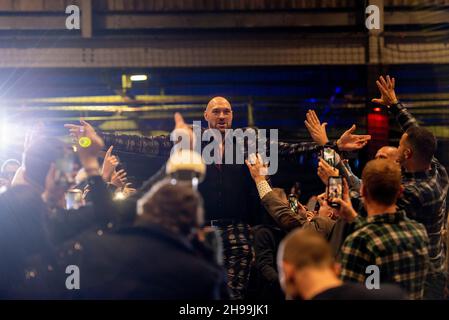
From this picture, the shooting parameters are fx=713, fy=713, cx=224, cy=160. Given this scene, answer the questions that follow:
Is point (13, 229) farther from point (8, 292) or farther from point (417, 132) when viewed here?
point (417, 132)

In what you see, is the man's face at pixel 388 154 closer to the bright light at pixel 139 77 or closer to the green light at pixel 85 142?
the green light at pixel 85 142

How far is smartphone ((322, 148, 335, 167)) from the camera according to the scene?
462 centimetres

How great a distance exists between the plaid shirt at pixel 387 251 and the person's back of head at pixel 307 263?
0.52 metres

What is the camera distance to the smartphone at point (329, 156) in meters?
4.62

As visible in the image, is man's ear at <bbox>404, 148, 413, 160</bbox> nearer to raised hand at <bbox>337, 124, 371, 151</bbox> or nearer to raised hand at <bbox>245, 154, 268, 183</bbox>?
raised hand at <bbox>337, 124, 371, 151</bbox>

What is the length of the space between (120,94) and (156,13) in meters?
0.93

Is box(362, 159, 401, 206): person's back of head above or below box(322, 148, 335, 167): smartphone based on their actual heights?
below

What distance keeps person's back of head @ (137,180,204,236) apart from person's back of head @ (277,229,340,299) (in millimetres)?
435

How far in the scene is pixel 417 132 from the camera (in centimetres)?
438

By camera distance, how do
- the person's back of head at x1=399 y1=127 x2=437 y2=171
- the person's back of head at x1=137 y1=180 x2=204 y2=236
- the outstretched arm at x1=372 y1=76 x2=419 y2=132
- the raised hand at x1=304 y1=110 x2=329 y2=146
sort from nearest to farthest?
1. the person's back of head at x1=137 y1=180 x2=204 y2=236
2. the person's back of head at x1=399 y1=127 x2=437 y2=171
3. the outstretched arm at x1=372 y1=76 x2=419 y2=132
4. the raised hand at x1=304 y1=110 x2=329 y2=146

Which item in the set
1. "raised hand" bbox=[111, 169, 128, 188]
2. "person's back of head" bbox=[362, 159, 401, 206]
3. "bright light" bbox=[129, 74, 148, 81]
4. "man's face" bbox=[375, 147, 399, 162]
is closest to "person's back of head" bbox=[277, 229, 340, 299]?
"person's back of head" bbox=[362, 159, 401, 206]

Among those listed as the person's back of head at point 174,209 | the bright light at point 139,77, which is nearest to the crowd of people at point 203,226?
the person's back of head at point 174,209

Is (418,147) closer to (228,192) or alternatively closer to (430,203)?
(430,203)
